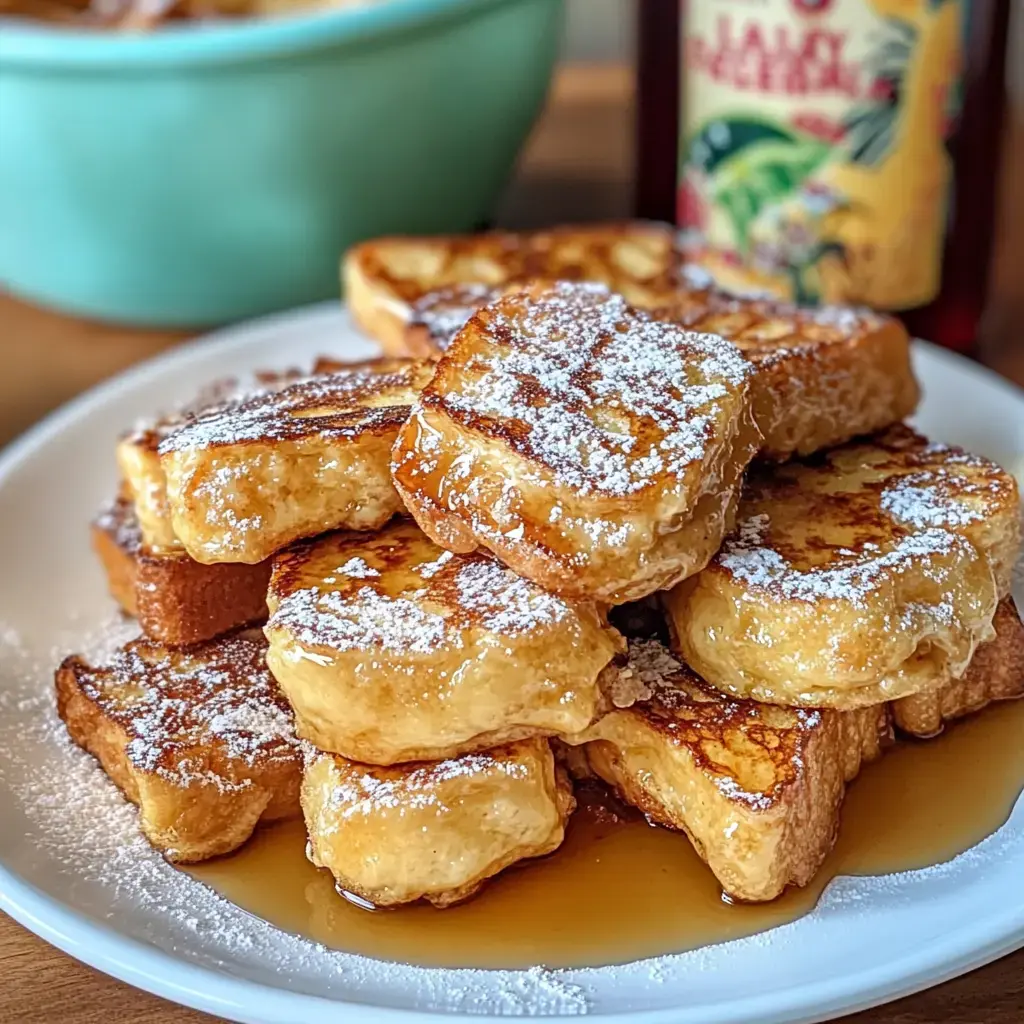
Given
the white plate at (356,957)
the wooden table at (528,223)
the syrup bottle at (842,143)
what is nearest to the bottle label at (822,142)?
the syrup bottle at (842,143)

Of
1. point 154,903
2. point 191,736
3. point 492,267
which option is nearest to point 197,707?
point 191,736

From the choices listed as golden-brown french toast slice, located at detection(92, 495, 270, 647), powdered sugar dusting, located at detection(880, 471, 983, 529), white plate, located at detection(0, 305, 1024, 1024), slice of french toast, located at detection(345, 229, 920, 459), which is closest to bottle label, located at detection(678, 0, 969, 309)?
slice of french toast, located at detection(345, 229, 920, 459)

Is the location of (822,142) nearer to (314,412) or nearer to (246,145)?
(246,145)

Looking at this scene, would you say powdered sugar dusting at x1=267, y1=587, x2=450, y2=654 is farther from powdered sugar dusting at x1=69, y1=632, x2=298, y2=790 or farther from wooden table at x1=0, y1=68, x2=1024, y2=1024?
wooden table at x1=0, y1=68, x2=1024, y2=1024

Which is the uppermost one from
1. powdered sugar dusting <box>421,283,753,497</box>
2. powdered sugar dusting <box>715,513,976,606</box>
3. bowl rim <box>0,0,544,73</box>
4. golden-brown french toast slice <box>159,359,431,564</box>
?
bowl rim <box>0,0,544,73</box>

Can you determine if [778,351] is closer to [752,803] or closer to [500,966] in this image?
[752,803]

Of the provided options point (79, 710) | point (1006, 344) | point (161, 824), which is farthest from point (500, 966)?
point (1006, 344)
